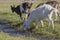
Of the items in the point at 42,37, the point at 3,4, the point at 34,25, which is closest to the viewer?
the point at 42,37

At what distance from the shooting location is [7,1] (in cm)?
2344

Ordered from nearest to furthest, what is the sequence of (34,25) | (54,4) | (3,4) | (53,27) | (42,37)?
(42,37)
(53,27)
(34,25)
(54,4)
(3,4)

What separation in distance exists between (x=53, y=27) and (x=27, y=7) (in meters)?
3.11

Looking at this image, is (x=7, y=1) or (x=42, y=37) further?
(x=7, y=1)

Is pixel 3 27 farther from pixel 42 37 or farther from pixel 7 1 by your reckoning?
pixel 7 1

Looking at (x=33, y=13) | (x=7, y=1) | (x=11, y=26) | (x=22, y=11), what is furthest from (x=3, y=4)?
(x=33, y=13)

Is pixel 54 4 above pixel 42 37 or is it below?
above

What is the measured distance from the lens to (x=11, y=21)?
16.2 metres

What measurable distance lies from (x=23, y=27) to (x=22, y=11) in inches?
110

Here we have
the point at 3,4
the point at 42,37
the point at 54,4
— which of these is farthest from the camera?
the point at 3,4

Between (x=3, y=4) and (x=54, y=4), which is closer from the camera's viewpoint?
(x=54, y=4)

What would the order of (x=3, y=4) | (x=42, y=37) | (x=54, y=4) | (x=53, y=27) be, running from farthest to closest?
(x=3, y=4), (x=54, y=4), (x=53, y=27), (x=42, y=37)

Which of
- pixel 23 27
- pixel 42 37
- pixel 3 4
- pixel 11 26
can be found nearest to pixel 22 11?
pixel 11 26

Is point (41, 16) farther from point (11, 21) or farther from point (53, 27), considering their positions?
point (11, 21)
